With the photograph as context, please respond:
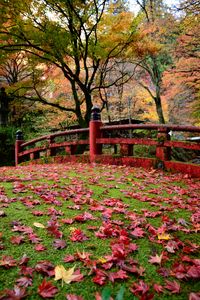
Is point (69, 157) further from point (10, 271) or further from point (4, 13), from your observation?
point (10, 271)

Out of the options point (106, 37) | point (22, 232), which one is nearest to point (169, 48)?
point (106, 37)

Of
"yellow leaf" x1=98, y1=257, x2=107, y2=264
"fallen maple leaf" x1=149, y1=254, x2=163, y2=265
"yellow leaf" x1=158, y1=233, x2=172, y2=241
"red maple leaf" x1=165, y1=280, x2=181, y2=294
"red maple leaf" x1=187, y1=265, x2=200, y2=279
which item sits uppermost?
"yellow leaf" x1=98, y1=257, x2=107, y2=264

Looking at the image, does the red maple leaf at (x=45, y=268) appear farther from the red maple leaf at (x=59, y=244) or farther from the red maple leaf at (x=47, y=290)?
the red maple leaf at (x=59, y=244)

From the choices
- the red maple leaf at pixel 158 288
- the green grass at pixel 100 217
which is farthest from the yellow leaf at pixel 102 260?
the red maple leaf at pixel 158 288

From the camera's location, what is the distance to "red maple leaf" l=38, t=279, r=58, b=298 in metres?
2.05

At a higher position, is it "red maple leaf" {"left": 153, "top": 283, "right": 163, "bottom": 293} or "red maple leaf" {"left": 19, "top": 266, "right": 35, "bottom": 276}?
"red maple leaf" {"left": 19, "top": 266, "right": 35, "bottom": 276}

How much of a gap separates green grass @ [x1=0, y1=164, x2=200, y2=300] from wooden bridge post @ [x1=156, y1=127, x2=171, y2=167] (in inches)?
30.0

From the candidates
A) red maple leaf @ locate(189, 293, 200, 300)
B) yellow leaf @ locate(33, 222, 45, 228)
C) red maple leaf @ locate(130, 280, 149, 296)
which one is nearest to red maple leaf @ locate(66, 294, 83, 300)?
red maple leaf @ locate(130, 280, 149, 296)

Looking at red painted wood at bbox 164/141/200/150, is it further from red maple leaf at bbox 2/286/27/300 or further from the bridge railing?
red maple leaf at bbox 2/286/27/300

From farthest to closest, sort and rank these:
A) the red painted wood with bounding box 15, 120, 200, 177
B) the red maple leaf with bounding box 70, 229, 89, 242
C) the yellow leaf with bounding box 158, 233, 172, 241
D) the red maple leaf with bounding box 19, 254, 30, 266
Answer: the red painted wood with bounding box 15, 120, 200, 177, the yellow leaf with bounding box 158, 233, 172, 241, the red maple leaf with bounding box 70, 229, 89, 242, the red maple leaf with bounding box 19, 254, 30, 266

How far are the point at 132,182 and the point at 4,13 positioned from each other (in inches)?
275

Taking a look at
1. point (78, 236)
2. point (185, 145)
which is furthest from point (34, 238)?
point (185, 145)

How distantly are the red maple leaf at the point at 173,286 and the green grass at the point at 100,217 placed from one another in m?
0.03

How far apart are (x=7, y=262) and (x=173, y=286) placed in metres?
1.32
